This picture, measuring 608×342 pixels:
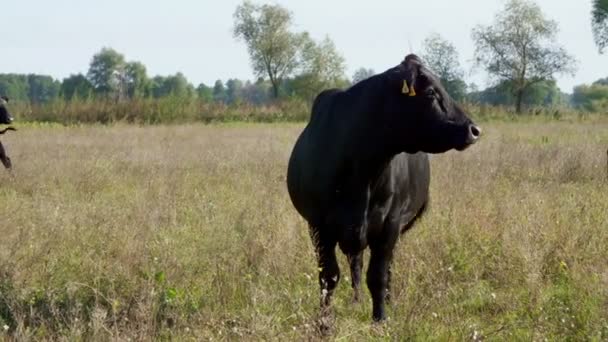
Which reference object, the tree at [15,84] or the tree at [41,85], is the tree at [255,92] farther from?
the tree at [15,84]

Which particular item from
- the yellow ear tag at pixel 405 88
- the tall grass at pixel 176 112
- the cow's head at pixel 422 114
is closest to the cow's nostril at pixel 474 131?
the cow's head at pixel 422 114

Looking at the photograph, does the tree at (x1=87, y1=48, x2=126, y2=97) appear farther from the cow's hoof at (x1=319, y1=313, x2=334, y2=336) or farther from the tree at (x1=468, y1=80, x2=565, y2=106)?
the cow's hoof at (x1=319, y1=313, x2=334, y2=336)

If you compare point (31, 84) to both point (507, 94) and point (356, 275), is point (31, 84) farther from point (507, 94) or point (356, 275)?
point (356, 275)

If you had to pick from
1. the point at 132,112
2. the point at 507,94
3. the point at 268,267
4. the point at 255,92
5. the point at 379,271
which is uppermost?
the point at 507,94

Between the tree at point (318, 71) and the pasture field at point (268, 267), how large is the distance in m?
57.3

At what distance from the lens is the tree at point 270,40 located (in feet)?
225

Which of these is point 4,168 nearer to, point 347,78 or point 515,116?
point 515,116

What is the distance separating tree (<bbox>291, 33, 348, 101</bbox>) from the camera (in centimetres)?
6662

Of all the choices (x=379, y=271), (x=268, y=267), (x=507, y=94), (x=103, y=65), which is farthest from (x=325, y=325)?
(x=103, y=65)

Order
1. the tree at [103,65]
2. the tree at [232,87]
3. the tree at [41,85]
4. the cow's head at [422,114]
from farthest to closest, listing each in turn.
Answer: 1. the tree at [232,87]
2. the tree at [41,85]
3. the tree at [103,65]
4. the cow's head at [422,114]

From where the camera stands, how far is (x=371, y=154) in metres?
4.57

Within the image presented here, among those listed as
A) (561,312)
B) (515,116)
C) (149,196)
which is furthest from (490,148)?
(515,116)

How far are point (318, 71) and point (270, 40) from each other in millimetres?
5644

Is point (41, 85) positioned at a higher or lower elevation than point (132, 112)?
higher
